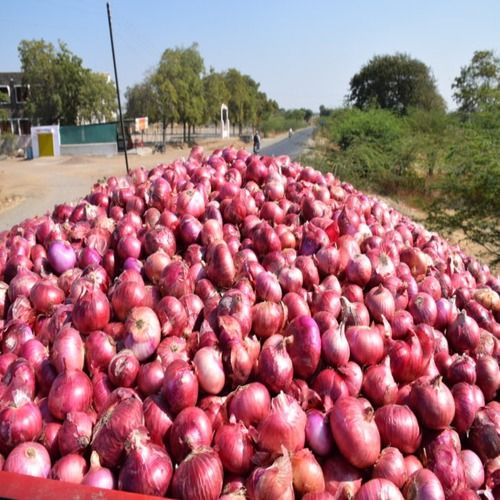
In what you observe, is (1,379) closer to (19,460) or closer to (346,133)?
(19,460)

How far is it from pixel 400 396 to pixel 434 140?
21.0 meters

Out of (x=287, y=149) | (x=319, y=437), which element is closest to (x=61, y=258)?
(x=319, y=437)

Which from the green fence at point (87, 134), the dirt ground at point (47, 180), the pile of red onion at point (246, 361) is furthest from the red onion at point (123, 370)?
the green fence at point (87, 134)

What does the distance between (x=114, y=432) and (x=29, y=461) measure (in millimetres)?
277

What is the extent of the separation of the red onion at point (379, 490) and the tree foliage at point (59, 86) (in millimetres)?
42791

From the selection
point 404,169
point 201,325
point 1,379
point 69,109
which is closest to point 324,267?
point 201,325

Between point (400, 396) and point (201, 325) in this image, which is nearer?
point (400, 396)

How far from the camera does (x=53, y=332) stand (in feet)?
6.46

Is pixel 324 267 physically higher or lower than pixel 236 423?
higher

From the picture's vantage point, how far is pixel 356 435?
1.44 metres

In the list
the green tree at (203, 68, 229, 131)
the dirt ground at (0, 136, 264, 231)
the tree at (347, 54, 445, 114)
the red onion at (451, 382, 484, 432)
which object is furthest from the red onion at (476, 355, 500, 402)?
the tree at (347, 54, 445, 114)

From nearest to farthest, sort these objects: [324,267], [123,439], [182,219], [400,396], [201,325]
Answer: [123,439] < [400,396] < [201,325] < [324,267] < [182,219]

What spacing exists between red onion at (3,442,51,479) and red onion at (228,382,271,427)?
0.58m

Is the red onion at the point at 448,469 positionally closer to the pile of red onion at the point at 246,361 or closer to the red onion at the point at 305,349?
the pile of red onion at the point at 246,361
